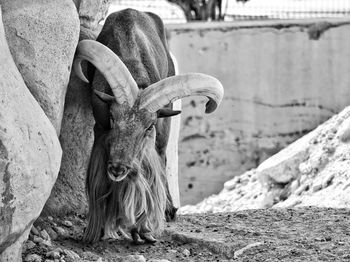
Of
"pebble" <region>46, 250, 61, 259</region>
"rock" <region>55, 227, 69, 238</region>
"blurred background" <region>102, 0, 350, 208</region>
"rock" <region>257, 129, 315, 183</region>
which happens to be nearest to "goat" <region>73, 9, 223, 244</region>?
"rock" <region>55, 227, 69, 238</region>

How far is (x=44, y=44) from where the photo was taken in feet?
28.2

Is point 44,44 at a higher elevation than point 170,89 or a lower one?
higher

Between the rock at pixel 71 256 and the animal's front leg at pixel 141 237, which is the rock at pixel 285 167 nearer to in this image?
the animal's front leg at pixel 141 237

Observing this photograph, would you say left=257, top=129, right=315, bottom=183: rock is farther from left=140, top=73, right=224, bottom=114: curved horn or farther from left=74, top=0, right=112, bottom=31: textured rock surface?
left=140, top=73, right=224, bottom=114: curved horn

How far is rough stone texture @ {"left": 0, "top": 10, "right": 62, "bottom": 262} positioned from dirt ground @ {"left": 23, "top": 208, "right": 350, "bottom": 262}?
66 centimetres

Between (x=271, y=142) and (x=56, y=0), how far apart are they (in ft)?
35.6

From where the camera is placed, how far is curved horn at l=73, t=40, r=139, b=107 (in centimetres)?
895

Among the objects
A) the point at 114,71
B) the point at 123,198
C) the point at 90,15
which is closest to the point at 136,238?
the point at 123,198

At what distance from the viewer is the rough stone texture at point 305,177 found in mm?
13500

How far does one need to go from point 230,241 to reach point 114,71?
5.54 ft

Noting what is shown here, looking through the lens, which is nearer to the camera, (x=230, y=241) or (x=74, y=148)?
(x=230, y=241)

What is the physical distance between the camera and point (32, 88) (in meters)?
8.45

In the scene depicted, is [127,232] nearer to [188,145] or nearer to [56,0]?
[56,0]

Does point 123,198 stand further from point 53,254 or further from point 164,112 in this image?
point 53,254
